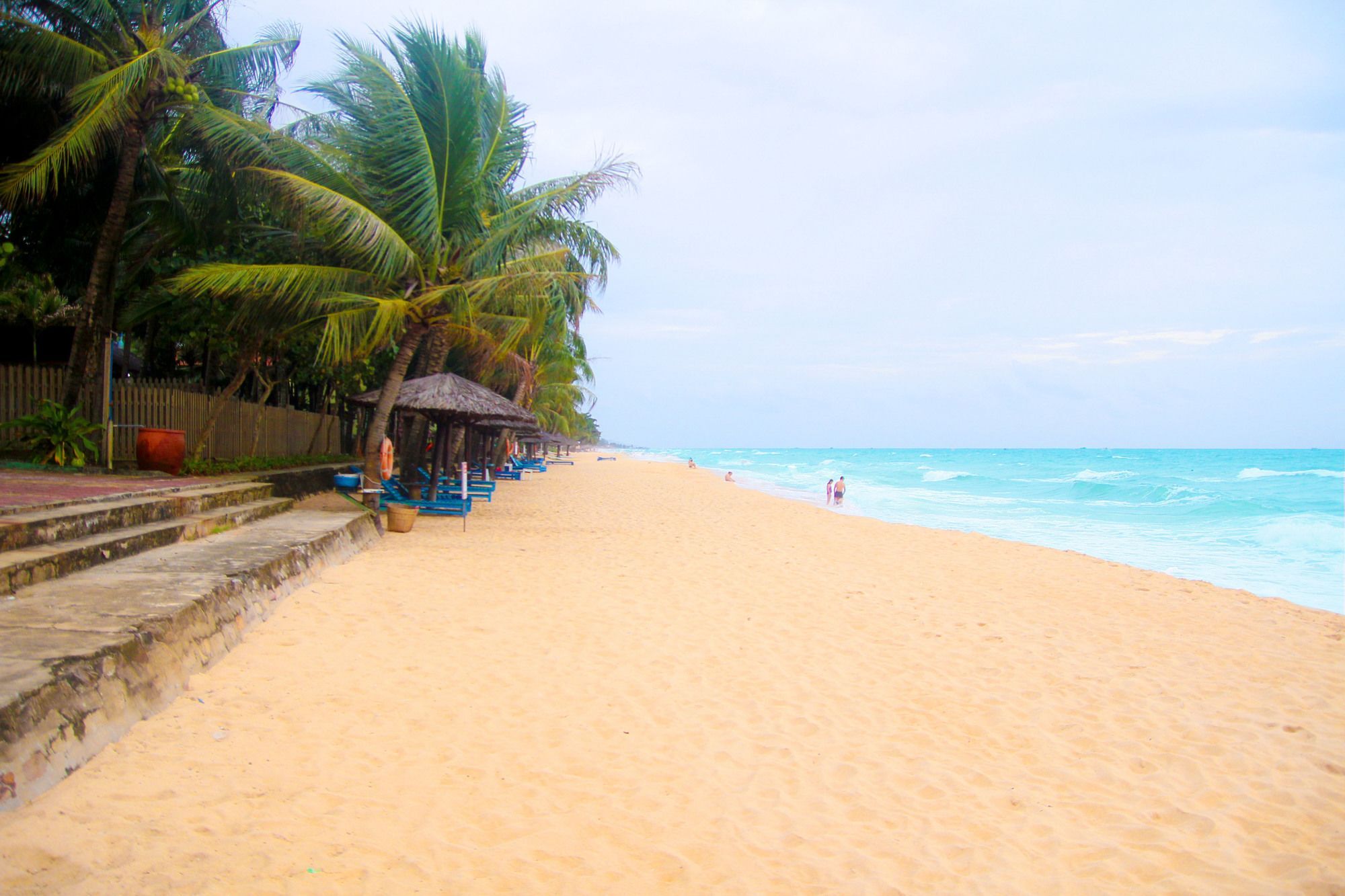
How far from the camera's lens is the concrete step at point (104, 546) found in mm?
4258

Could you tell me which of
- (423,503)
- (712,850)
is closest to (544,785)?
(712,850)

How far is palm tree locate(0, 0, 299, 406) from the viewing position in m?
9.23

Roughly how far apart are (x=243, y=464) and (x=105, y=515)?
6.18 meters

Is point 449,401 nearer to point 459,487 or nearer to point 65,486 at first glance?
point 459,487

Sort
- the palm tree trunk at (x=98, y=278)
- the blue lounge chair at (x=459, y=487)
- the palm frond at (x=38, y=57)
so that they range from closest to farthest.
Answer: the palm frond at (x=38, y=57)
the palm tree trunk at (x=98, y=278)
the blue lounge chair at (x=459, y=487)

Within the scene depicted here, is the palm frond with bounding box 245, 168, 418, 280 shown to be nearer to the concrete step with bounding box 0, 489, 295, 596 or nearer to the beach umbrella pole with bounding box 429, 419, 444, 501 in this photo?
the beach umbrella pole with bounding box 429, 419, 444, 501

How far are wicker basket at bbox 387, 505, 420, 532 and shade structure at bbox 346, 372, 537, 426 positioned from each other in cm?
180

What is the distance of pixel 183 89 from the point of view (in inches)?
393

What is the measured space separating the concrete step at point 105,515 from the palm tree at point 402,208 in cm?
264

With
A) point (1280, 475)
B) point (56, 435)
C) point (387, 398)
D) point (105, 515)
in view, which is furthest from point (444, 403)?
point (1280, 475)

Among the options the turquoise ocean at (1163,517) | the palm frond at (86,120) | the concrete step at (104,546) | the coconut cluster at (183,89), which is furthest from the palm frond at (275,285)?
the turquoise ocean at (1163,517)

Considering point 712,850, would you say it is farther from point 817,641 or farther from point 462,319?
point 462,319

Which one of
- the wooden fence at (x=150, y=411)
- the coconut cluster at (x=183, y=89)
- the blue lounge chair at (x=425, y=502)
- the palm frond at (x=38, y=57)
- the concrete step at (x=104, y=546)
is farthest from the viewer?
the blue lounge chair at (x=425, y=502)

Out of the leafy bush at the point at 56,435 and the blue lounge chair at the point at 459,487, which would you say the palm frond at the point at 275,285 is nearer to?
the leafy bush at the point at 56,435
